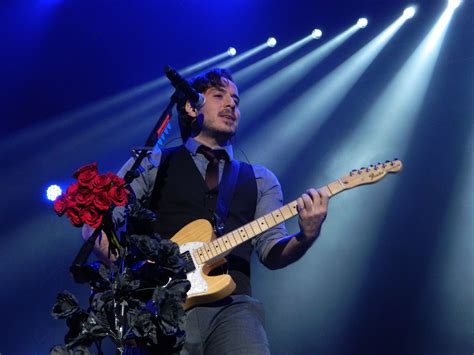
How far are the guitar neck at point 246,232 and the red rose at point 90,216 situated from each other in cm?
102

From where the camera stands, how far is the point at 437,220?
13.5 feet

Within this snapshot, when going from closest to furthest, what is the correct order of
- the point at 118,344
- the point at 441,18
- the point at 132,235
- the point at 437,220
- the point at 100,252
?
the point at 118,344 < the point at 132,235 < the point at 100,252 < the point at 437,220 < the point at 441,18

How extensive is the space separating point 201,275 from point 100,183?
105cm

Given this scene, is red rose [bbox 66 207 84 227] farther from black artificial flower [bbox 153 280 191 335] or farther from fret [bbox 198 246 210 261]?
fret [bbox 198 246 210 261]

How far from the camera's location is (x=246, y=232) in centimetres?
251

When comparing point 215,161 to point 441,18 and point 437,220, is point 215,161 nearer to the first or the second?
point 437,220

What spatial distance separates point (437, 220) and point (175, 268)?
10.6 ft

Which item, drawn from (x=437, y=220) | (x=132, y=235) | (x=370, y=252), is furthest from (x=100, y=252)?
(x=437, y=220)

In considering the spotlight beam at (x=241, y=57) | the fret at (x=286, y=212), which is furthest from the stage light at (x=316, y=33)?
the fret at (x=286, y=212)

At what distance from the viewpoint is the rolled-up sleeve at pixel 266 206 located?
2712mm

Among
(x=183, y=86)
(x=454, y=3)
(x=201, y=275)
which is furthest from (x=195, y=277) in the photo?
(x=454, y=3)

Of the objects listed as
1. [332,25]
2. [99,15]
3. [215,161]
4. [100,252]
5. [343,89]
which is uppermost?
[99,15]

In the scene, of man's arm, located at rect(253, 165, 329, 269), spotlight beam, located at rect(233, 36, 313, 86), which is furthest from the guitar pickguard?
spotlight beam, located at rect(233, 36, 313, 86)

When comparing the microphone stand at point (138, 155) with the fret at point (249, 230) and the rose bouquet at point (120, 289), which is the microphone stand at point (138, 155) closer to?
the rose bouquet at point (120, 289)
